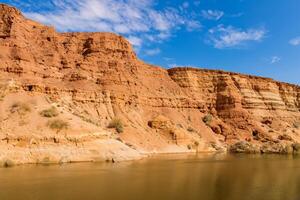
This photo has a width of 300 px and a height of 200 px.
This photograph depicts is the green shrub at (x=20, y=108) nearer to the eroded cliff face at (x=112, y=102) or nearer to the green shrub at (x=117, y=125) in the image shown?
the eroded cliff face at (x=112, y=102)

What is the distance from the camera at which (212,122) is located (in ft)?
258

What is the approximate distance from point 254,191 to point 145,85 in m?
55.2

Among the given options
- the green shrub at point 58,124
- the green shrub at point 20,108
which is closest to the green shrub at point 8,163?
the green shrub at point 58,124

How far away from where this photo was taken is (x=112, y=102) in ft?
214

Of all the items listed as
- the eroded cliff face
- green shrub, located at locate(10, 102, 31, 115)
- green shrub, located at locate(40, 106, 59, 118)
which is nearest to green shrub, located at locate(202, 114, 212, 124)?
the eroded cliff face

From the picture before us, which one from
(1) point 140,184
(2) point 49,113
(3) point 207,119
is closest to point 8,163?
(2) point 49,113

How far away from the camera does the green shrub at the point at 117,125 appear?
5682cm

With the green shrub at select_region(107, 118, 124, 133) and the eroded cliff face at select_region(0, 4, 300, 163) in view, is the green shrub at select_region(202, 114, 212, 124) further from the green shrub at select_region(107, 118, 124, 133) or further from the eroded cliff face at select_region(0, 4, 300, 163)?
the green shrub at select_region(107, 118, 124, 133)

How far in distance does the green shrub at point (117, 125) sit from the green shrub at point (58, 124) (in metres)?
16.7

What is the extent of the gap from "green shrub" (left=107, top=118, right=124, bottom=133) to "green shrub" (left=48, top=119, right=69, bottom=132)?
1667 cm

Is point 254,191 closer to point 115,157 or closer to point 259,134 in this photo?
point 115,157

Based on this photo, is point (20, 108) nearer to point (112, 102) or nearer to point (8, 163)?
point (8, 163)

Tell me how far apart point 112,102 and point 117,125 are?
858 centimetres

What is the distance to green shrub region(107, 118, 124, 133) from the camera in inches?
2237
